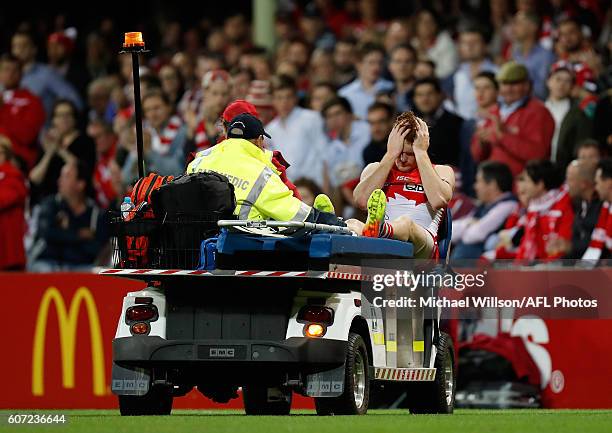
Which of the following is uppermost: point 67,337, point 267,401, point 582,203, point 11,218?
point 582,203

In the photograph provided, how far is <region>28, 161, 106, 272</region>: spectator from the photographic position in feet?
73.2

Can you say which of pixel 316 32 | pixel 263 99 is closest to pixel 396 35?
pixel 263 99

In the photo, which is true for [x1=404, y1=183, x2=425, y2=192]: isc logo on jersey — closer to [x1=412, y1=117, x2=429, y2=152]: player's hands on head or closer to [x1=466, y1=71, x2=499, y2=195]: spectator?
[x1=412, y1=117, x2=429, y2=152]: player's hands on head

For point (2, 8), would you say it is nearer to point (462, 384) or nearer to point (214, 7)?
point (214, 7)

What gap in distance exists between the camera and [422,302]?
14328 mm

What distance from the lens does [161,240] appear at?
513 inches

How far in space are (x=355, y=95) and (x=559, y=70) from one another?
3766 mm

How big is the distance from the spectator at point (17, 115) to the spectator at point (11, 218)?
333 centimetres

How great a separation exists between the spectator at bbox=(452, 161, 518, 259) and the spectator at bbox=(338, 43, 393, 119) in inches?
125

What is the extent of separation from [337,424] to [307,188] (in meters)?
7.88

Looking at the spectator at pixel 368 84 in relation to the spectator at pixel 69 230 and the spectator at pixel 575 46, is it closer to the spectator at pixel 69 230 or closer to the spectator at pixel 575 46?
the spectator at pixel 575 46

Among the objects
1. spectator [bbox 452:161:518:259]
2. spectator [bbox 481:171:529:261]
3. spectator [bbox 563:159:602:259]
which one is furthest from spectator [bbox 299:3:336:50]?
spectator [bbox 563:159:602:259]

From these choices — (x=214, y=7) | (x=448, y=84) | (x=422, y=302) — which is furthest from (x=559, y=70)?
(x=214, y=7)

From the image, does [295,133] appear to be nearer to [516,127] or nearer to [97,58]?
[516,127]
